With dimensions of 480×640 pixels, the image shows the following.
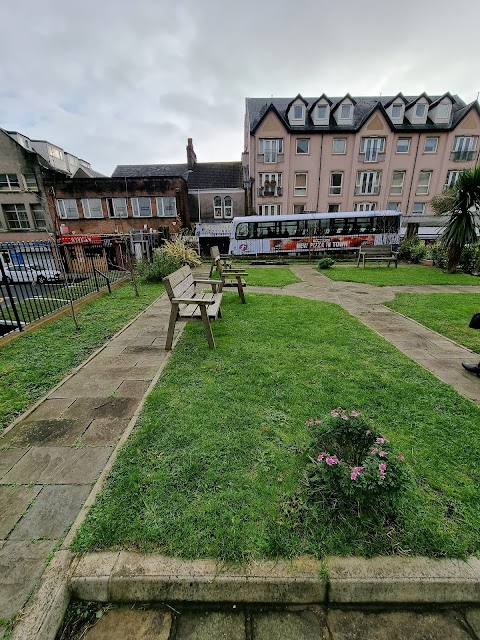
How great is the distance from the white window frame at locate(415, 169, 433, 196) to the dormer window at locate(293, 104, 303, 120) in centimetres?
1231

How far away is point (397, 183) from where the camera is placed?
Result: 88.8 ft

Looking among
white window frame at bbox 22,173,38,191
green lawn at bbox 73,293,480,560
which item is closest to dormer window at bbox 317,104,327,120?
white window frame at bbox 22,173,38,191

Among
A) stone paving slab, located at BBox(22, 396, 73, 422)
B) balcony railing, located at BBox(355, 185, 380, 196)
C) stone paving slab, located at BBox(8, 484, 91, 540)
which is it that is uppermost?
→ balcony railing, located at BBox(355, 185, 380, 196)

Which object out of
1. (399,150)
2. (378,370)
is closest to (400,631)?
(378,370)

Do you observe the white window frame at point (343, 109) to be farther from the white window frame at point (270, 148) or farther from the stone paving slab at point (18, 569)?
the stone paving slab at point (18, 569)

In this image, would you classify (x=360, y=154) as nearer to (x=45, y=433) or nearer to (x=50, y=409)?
(x=50, y=409)

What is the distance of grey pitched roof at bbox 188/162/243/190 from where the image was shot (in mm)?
28641

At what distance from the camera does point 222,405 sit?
300 centimetres

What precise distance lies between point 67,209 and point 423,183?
1297 inches

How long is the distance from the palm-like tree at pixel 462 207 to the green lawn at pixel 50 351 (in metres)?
11.8

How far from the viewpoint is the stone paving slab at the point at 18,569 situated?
4.79 ft

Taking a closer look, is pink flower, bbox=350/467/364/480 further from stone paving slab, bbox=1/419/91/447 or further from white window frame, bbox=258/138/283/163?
white window frame, bbox=258/138/283/163

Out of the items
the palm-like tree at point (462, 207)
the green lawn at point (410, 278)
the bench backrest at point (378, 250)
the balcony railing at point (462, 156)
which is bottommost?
the green lawn at point (410, 278)

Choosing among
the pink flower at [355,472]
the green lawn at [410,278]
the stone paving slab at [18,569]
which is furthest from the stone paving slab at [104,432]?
the green lawn at [410,278]
